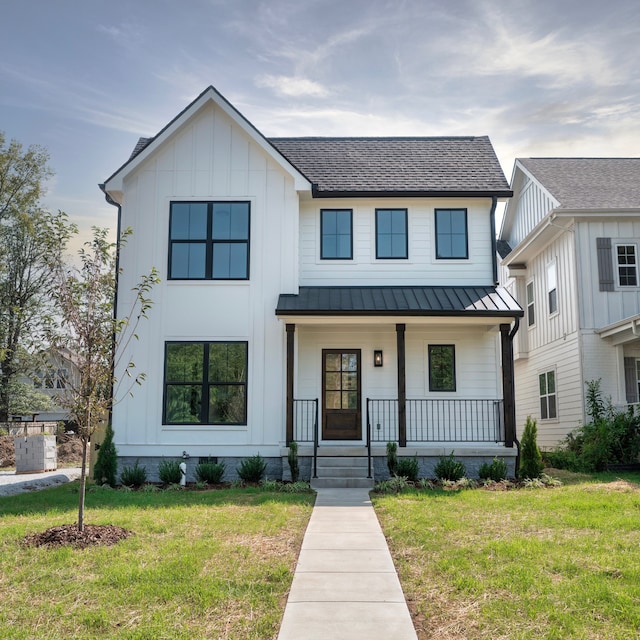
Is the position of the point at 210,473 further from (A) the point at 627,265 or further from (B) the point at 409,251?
(A) the point at 627,265

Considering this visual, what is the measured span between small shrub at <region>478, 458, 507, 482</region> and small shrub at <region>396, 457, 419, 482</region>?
124cm

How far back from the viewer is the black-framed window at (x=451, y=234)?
14.3 metres

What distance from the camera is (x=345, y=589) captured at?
531 centimetres

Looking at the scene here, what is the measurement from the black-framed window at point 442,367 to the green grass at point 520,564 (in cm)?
460

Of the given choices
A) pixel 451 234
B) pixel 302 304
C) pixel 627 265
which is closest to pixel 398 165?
pixel 451 234

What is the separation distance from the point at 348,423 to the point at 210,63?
25.4 feet

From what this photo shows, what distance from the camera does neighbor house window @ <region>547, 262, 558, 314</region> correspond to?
17141 mm

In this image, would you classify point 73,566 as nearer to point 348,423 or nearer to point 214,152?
point 348,423

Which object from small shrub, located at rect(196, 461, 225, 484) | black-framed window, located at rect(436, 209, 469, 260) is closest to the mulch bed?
small shrub, located at rect(196, 461, 225, 484)

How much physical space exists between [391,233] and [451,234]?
1.33m

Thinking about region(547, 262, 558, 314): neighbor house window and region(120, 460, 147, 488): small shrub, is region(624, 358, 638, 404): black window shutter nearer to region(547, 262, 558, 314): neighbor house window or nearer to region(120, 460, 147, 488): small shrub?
region(547, 262, 558, 314): neighbor house window

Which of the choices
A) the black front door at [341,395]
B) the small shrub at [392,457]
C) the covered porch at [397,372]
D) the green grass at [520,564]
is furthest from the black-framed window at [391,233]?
the green grass at [520,564]

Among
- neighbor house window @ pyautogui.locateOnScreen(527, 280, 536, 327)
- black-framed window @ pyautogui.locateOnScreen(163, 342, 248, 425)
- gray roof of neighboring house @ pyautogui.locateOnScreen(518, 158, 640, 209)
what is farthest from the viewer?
neighbor house window @ pyautogui.locateOnScreen(527, 280, 536, 327)

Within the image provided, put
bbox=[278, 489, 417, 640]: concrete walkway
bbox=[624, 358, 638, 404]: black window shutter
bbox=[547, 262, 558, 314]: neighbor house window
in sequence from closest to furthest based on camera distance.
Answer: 1. bbox=[278, 489, 417, 640]: concrete walkway
2. bbox=[624, 358, 638, 404]: black window shutter
3. bbox=[547, 262, 558, 314]: neighbor house window
